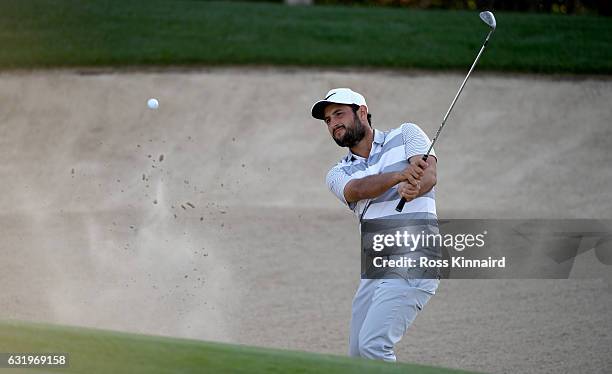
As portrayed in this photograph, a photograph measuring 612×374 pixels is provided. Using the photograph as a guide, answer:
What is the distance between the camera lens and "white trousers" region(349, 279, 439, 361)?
618 cm

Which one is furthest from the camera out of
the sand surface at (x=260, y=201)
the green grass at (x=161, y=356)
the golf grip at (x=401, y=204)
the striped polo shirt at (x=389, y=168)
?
the sand surface at (x=260, y=201)

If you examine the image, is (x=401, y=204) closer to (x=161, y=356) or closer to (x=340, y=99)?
(x=340, y=99)

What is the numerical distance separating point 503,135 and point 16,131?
18.6ft

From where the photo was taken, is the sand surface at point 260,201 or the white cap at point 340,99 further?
the sand surface at point 260,201

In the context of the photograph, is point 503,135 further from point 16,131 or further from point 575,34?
point 16,131

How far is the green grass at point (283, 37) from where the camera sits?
595 inches

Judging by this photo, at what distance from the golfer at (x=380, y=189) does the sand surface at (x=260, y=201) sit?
2.01m

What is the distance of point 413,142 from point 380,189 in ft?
1.18

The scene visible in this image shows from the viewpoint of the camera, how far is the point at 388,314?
620 centimetres

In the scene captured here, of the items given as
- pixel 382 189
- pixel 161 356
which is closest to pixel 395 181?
pixel 382 189

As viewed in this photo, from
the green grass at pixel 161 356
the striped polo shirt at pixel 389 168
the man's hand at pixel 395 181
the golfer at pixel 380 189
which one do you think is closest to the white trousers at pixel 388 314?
the golfer at pixel 380 189

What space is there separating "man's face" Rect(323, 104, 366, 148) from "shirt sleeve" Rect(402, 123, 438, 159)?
24 centimetres

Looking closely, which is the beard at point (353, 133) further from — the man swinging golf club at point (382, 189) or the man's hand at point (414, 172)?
the man's hand at point (414, 172)

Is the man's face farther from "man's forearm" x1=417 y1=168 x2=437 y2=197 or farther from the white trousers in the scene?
the white trousers
